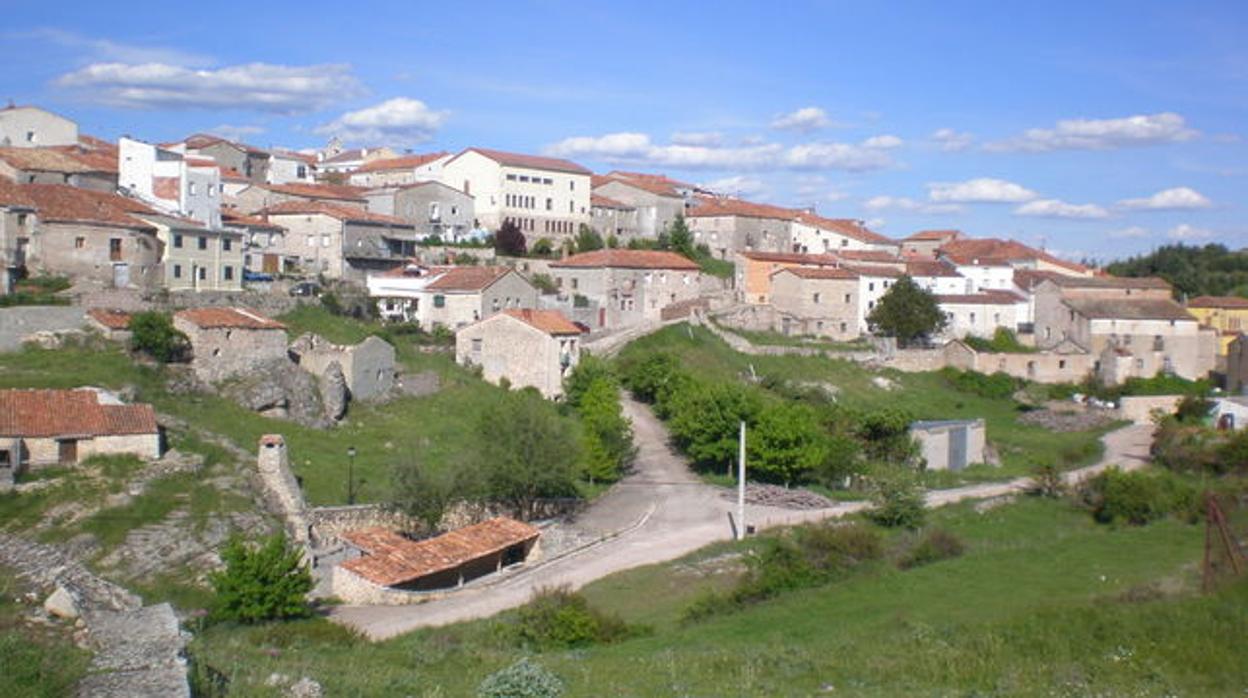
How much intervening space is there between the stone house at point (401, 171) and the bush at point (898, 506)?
1606 inches

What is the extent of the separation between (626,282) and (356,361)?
19989 mm

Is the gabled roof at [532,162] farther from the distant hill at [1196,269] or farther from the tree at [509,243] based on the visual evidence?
the distant hill at [1196,269]

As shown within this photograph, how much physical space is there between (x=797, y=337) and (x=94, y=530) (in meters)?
38.8

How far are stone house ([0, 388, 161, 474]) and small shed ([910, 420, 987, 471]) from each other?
1030 inches

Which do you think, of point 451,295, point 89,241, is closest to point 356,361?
point 89,241

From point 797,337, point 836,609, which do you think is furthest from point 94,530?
point 797,337

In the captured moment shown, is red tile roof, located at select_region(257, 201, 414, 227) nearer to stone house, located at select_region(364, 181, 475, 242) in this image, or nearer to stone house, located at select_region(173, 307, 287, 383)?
stone house, located at select_region(364, 181, 475, 242)

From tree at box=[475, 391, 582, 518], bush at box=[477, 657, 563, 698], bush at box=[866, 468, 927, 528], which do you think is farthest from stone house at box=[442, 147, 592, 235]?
bush at box=[477, 657, 563, 698]

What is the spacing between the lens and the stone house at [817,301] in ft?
194

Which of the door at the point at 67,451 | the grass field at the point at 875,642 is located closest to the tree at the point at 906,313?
the grass field at the point at 875,642

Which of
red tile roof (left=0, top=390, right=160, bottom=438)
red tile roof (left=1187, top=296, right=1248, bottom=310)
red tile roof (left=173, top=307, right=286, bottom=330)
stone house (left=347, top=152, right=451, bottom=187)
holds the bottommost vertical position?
red tile roof (left=0, top=390, right=160, bottom=438)

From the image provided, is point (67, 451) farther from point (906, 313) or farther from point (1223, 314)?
point (1223, 314)

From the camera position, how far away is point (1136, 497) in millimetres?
35469

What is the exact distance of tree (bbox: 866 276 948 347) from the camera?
5775 cm
